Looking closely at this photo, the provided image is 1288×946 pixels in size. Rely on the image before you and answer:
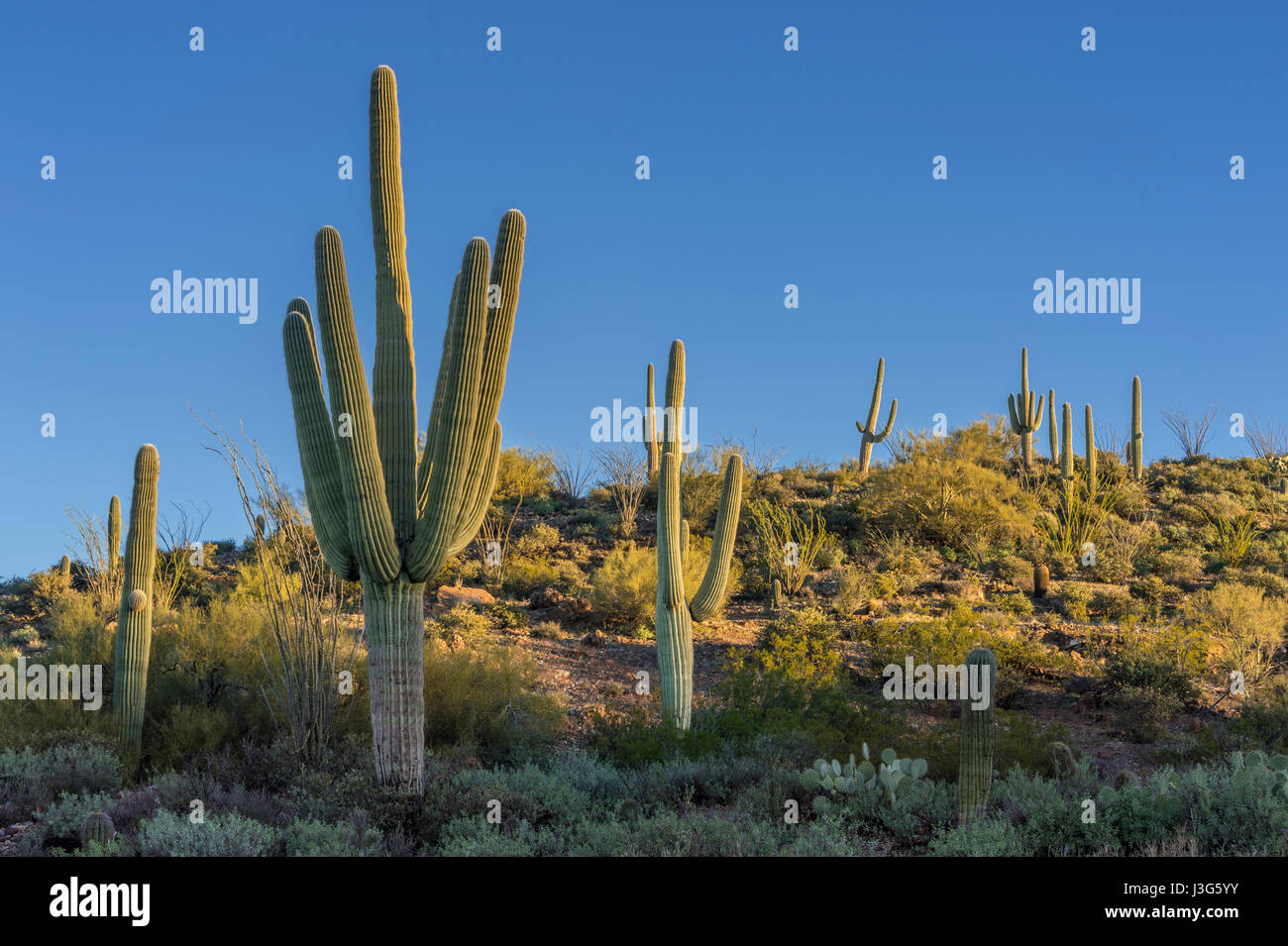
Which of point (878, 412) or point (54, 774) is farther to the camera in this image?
point (878, 412)

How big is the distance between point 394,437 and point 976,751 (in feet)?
16.4

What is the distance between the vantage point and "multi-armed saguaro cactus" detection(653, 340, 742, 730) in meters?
10.3

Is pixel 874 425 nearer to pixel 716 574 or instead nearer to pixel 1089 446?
pixel 1089 446

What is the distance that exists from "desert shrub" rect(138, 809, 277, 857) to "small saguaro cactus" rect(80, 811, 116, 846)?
8.0 inches

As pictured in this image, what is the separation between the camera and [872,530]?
21.0 metres

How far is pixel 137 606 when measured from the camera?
961cm

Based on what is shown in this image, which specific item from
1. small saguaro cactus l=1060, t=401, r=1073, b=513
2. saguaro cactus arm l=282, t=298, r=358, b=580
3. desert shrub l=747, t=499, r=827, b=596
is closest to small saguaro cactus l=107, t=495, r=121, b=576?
saguaro cactus arm l=282, t=298, r=358, b=580

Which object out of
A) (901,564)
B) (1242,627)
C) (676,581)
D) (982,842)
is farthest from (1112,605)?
(982,842)

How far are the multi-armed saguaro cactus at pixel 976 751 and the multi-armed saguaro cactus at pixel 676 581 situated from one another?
12.8ft

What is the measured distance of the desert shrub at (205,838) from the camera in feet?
19.8
